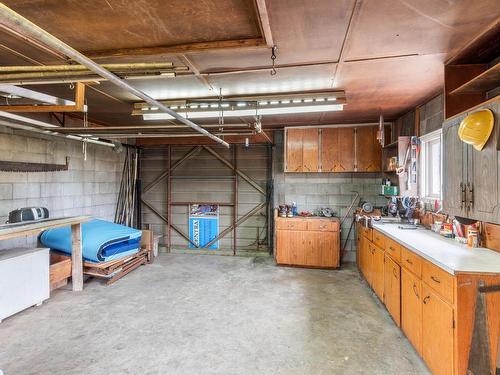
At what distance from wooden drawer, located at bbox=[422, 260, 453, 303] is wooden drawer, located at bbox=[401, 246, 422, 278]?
3.0 inches

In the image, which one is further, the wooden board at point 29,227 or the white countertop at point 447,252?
the wooden board at point 29,227

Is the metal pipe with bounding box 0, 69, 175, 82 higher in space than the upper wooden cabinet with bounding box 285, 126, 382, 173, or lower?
higher

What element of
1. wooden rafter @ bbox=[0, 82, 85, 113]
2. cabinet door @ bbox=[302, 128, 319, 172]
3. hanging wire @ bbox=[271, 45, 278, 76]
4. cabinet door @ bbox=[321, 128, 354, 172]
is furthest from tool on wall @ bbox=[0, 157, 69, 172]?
cabinet door @ bbox=[321, 128, 354, 172]

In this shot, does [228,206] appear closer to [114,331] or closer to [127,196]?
[127,196]

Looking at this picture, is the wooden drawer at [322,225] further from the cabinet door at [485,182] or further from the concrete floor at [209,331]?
the cabinet door at [485,182]

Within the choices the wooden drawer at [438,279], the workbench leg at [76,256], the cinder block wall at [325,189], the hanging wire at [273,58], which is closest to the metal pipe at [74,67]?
the hanging wire at [273,58]

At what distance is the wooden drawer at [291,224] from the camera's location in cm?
508

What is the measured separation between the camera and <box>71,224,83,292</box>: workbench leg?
13.0 feet

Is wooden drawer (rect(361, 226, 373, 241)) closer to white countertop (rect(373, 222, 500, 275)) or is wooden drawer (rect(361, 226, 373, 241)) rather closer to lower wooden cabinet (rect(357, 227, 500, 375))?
white countertop (rect(373, 222, 500, 275))

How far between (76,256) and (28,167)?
1436 mm

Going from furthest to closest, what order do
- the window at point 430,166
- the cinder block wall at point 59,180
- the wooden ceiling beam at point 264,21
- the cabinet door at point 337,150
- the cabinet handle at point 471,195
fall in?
the cabinet door at point 337,150, the cinder block wall at point 59,180, the window at point 430,166, the cabinet handle at point 471,195, the wooden ceiling beam at point 264,21

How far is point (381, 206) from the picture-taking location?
5414 mm

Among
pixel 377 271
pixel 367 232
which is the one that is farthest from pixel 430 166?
pixel 377 271

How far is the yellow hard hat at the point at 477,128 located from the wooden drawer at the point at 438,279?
3.17ft
